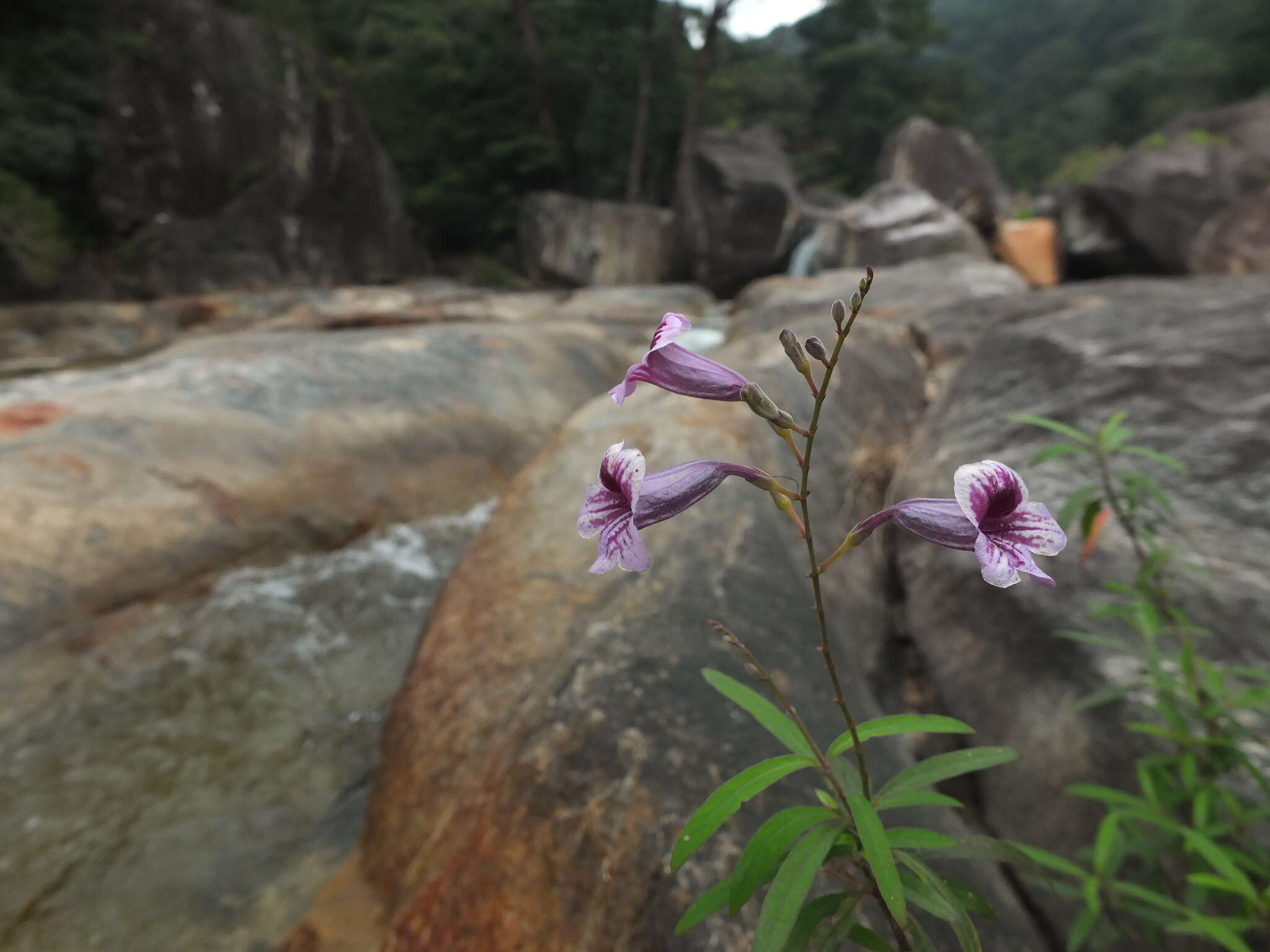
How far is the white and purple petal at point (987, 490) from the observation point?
0.80m

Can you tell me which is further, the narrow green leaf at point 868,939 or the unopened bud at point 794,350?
the narrow green leaf at point 868,939

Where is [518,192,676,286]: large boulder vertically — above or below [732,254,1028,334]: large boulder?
below

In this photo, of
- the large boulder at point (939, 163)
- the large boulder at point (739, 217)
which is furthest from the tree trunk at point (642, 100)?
the large boulder at point (939, 163)

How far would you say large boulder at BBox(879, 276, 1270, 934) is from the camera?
2.07 meters

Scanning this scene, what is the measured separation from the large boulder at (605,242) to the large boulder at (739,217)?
1.15m

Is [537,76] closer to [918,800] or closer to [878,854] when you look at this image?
[918,800]

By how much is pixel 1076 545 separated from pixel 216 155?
1546 centimetres

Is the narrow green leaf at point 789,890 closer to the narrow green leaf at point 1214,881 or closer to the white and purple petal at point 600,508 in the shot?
the white and purple petal at point 600,508

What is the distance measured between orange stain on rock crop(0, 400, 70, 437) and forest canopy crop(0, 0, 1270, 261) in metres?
9.41

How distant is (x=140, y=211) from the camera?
12266mm

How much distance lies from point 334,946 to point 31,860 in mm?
1379

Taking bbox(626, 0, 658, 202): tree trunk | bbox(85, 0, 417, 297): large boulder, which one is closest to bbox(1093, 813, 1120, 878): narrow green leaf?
bbox(85, 0, 417, 297): large boulder

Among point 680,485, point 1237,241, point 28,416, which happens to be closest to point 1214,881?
point 680,485

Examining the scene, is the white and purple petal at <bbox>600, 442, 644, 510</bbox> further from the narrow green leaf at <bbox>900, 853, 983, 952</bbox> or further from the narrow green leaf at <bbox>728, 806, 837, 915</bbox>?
the narrow green leaf at <bbox>900, 853, 983, 952</bbox>
